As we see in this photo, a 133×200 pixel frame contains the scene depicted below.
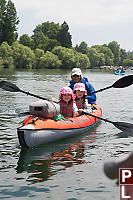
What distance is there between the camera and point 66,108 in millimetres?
7039

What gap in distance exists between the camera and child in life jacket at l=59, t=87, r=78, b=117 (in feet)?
22.6

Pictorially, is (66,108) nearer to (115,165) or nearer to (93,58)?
(115,165)

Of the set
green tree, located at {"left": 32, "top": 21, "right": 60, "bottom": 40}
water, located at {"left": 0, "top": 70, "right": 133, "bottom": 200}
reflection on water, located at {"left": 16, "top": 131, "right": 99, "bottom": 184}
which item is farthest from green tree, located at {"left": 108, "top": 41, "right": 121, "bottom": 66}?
reflection on water, located at {"left": 16, "top": 131, "right": 99, "bottom": 184}

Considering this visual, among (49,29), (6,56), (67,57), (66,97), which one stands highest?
(49,29)

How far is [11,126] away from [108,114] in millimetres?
3770

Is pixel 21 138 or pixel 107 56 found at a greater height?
pixel 107 56

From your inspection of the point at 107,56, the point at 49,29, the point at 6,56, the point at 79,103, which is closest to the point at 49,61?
the point at 6,56

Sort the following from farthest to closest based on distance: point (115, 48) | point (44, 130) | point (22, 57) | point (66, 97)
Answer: point (115, 48), point (22, 57), point (66, 97), point (44, 130)

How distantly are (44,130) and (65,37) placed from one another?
257ft

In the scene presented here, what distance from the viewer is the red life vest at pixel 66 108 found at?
7004 mm

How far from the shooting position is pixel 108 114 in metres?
10.4

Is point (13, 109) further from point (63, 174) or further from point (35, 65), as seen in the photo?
point (35, 65)

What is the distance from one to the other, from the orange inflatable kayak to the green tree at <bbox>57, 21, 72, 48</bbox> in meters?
76.4

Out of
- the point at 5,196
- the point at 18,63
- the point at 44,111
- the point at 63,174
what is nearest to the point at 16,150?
the point at 44,111
